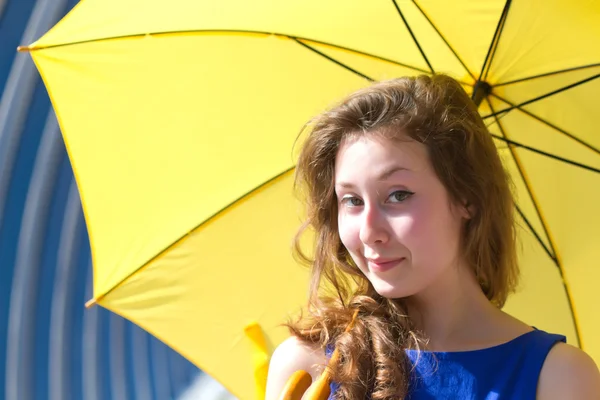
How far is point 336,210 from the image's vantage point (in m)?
1.84

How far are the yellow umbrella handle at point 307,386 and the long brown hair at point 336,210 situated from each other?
22mm

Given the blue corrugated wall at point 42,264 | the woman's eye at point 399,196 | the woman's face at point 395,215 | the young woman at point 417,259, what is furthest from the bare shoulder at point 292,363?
the blue corrugated wall at point 42,264

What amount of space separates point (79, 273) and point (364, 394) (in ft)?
7.11

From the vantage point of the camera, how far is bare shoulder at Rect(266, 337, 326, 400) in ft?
5.99

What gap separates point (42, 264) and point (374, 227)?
2238 mm

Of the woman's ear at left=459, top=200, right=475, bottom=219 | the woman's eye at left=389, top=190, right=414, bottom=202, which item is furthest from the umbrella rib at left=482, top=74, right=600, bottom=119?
the woman's eye at left=389, top=190, right=414, bottom=202

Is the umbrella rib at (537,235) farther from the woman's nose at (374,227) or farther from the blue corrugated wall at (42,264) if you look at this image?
the blue corrugated wall at (42,264)

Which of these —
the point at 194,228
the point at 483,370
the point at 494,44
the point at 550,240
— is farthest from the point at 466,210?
the point at 194,228

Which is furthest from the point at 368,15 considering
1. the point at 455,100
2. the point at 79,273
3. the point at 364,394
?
the point at 79,273

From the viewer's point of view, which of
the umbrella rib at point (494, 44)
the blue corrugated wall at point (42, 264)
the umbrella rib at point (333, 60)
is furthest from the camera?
the blue corrugated wall at point (42, 264)

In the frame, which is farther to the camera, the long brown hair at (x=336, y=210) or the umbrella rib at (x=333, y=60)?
the umbrella rib at (x=333, y=60)

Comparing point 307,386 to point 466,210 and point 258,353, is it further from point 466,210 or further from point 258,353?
point 258,353

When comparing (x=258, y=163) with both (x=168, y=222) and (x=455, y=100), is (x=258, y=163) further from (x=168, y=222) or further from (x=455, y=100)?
(x=455, y=100)

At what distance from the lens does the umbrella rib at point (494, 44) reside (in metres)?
1.97
